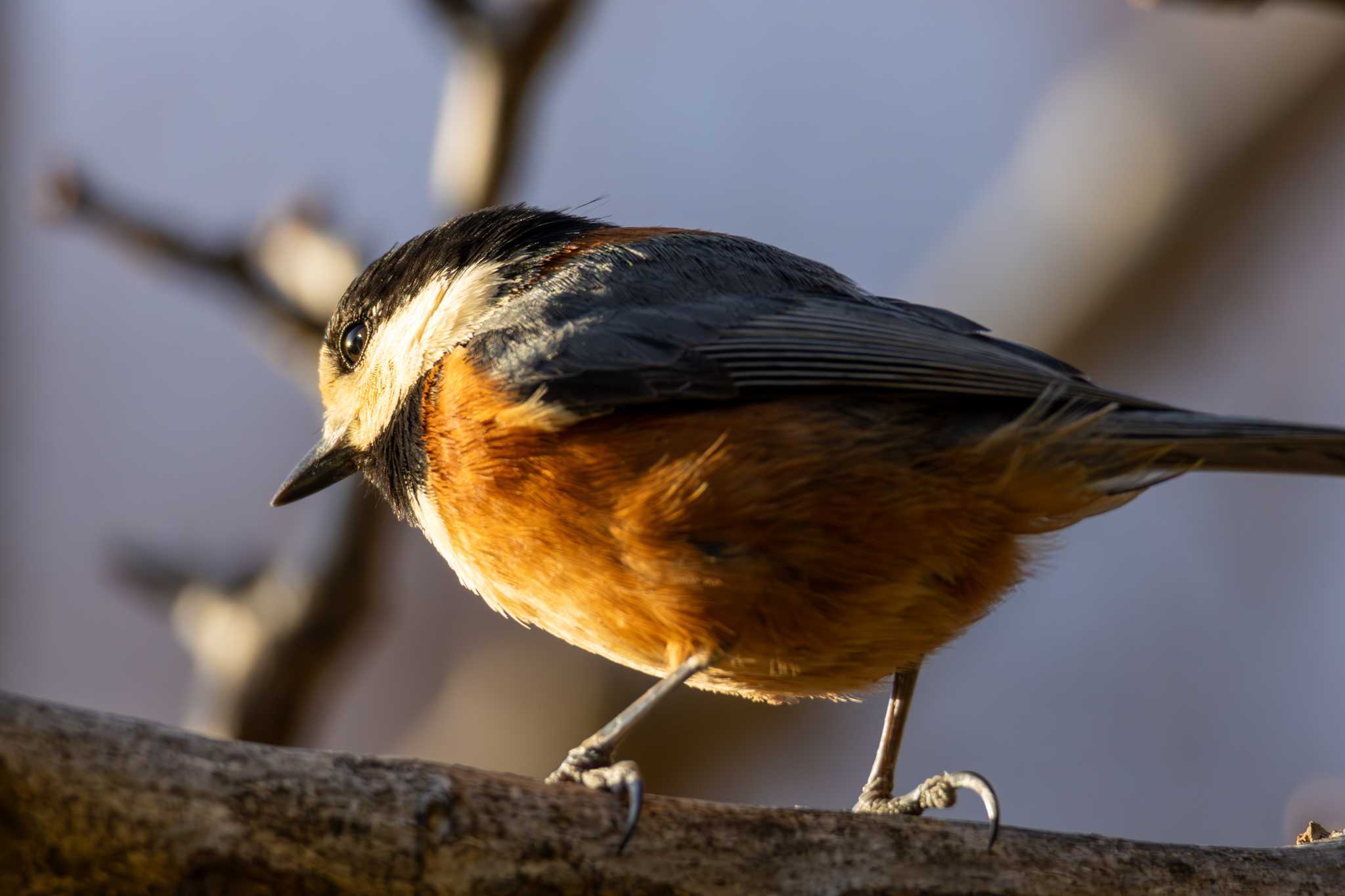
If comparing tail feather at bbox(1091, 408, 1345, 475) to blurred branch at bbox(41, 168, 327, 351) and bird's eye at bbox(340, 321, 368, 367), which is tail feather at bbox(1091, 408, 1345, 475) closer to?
bird's eye at bbox(340, 321, 368, 367)

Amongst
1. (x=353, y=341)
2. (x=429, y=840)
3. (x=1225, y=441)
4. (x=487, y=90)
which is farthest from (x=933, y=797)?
(x=487, y=90)

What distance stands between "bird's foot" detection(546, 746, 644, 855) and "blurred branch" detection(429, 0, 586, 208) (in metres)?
2.41

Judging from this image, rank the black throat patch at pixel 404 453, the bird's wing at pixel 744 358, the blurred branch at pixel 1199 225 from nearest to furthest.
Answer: the bird's wing at pixel 744 358 → the black throat patch at pixel 404 453 → the blurred branch at pixel 1199 225

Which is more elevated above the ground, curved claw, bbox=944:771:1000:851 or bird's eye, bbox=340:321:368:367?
bird's eye, bbox=340:321:368:367

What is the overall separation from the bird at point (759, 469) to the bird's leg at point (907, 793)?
0.03ft

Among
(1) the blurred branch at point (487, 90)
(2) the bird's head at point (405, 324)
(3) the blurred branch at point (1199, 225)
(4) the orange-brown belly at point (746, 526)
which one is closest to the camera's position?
(4) the orange-brown belly at point (746, 526)

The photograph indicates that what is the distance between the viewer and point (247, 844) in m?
1.82

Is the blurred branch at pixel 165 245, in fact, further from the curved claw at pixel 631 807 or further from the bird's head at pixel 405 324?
the curved claw at pixel 631 807

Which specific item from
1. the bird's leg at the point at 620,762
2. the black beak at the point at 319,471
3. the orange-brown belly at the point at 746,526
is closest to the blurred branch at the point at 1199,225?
the orange-brown belly at the point at 746,526

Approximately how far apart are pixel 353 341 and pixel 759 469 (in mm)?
1413

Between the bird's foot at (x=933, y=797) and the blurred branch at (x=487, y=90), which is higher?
the blurred branch at (x=487, y=90)

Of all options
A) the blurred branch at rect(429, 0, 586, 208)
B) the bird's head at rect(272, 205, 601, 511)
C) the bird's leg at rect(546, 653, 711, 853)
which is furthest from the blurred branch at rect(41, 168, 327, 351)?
the bird's leg at rect(546, 653, 711, 853)

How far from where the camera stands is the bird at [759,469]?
2.42 meters

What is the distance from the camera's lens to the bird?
2.42 meters
